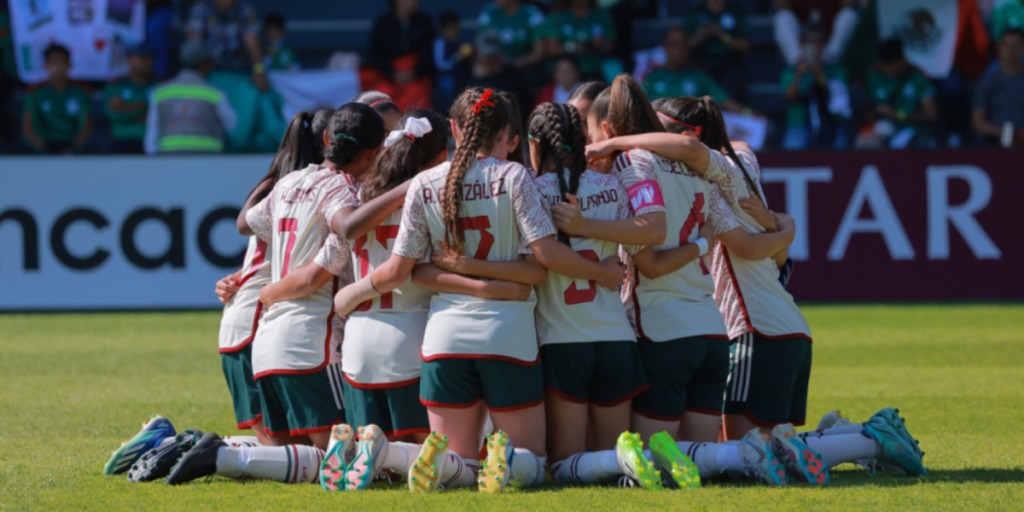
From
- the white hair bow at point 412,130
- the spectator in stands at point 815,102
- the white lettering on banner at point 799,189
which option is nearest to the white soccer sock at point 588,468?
the white hair bow at point 412,130

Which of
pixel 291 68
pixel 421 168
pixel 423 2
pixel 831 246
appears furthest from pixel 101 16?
pixel 421 168

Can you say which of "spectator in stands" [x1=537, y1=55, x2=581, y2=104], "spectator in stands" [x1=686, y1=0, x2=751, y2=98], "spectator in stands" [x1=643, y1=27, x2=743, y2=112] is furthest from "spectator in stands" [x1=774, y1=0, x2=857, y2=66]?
"spectator in stands" [x1=537, y1=55, x2=581, y2=104]

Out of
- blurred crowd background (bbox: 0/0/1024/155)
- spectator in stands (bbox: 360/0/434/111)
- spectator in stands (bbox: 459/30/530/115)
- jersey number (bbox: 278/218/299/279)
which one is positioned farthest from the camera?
spectator in stands (bbox: 360/0/434/111)

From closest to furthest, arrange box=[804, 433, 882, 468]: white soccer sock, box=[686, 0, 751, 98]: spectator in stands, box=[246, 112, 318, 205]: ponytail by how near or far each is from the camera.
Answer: box=[804, 433, 882, 468]: white soccer sock < box=[246, 112, 318, 205]: ponytail < box=[686, 0, 751, 98]: spectator in stands

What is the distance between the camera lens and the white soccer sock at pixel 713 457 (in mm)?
4379

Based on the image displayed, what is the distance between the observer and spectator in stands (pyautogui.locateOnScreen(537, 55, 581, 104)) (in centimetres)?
1350

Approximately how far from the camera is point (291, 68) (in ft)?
47.9

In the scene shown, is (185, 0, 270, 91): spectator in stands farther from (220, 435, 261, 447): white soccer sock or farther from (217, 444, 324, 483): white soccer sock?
(217, 444, 324, 483): white soccer sock

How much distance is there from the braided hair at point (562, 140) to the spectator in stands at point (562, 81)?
8.99 metres

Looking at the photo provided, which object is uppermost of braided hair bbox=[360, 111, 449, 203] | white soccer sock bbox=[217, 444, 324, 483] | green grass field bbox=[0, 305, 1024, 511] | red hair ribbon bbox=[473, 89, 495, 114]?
red hair ribbon bbox=[473, 89, 495, 114]

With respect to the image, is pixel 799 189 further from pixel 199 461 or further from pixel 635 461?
pixel 199 461

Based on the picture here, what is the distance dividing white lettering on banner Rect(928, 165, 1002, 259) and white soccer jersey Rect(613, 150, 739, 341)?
8.21m

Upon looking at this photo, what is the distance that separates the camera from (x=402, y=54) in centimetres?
1423

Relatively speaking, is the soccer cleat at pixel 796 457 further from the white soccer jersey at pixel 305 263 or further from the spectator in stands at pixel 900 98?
the spectator in stands at pixel 900 98
